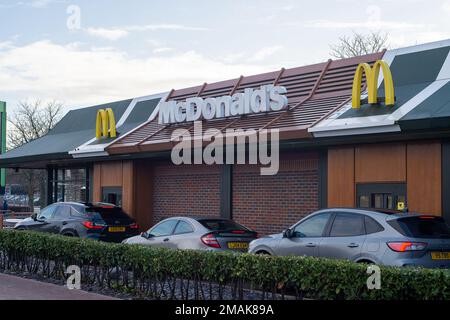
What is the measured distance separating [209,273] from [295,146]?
21.1 feet

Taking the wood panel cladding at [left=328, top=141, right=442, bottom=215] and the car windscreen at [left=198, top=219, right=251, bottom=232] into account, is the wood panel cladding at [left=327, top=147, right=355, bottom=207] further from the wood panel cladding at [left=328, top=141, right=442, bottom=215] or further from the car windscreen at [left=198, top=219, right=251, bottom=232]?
the car windscreen at [left=198, top=219, right=251, bottom=232]

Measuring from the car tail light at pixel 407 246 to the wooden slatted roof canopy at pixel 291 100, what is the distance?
496 cm

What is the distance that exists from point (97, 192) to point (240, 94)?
7966 millimetres

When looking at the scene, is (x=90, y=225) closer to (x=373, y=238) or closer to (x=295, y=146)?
(x=295, y=146)

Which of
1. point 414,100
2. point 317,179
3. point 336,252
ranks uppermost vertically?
Answer: point 414,100

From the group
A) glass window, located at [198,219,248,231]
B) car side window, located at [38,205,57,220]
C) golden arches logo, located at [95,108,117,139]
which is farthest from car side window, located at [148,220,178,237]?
golden arches logo, located at [95,108,117,139]

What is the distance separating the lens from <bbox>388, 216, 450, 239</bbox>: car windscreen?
34.1ft

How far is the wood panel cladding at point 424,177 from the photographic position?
13281mm

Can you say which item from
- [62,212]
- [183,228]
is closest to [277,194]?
[183,228]

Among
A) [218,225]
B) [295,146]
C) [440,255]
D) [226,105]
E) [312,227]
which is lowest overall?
[440,255]

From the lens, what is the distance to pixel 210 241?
519 inches

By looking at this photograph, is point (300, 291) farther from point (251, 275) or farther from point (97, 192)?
point (97, 192)

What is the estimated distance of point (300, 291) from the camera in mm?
8984
